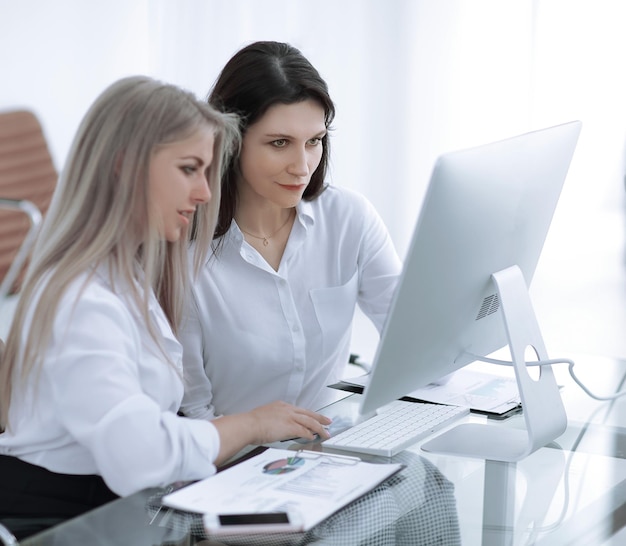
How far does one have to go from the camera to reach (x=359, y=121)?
429 centimetres

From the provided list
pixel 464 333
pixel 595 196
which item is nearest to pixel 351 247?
pixel 464 333

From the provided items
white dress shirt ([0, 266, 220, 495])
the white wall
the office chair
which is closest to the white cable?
white dress shirt ([0, 266, 220, 495])

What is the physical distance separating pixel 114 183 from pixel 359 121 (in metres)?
3.11

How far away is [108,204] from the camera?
125 cm

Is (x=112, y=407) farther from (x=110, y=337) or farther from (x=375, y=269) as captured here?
(x=375, y=269)

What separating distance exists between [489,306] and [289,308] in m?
0.52

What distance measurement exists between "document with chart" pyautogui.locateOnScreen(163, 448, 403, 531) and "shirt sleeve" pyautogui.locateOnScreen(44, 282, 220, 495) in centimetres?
4

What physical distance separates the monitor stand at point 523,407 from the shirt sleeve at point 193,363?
0.50 m

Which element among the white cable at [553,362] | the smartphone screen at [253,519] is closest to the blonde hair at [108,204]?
the smartphone screen at [253,519]

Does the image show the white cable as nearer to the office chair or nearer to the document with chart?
the document with chart

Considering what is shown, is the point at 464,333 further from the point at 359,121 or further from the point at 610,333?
the point at 359,121

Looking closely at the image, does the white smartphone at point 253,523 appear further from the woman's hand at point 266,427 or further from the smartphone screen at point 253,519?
the woman's hand at point 266,427

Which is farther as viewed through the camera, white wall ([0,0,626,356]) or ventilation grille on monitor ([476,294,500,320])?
white wall ([0,0,626,356])

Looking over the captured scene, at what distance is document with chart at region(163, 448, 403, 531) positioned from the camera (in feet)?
3.58
